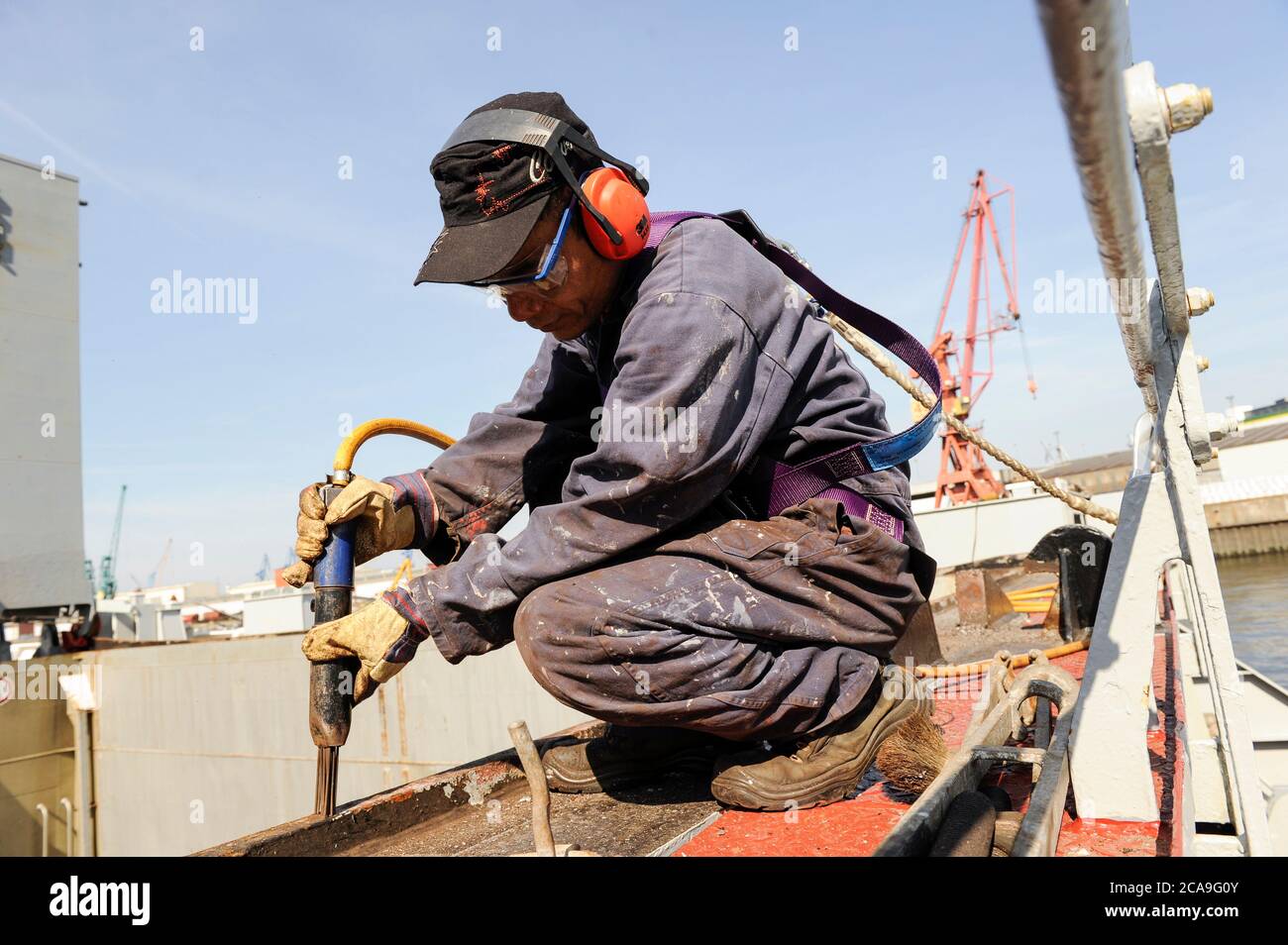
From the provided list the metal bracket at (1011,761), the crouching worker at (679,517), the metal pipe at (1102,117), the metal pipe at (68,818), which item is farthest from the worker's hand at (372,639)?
the metal pipe at (68,818)

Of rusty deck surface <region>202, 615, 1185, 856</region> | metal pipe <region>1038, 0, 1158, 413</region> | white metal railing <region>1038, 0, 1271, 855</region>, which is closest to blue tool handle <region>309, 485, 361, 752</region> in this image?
rusty deck surface <region>202, 615, 1185, 856</region>

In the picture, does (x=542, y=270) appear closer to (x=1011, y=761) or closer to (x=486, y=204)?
(x=486, y=204)

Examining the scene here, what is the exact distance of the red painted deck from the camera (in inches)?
52.8

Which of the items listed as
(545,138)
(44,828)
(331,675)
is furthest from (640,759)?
(44,828)

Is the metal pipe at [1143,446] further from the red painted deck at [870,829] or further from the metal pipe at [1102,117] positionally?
the metal pipe at [1102,117]

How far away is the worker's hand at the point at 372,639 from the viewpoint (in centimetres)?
168

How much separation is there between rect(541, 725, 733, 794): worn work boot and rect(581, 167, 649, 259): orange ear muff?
3.55ft

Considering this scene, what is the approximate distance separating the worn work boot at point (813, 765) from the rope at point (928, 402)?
68 centimetres

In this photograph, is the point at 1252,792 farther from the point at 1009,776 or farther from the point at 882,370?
the point at 882,370

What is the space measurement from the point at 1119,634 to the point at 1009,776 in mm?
454

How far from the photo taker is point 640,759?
2.00m

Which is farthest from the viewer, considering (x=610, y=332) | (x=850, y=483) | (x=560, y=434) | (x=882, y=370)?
(x=882, y=370)

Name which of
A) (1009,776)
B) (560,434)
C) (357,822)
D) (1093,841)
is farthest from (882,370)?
(357,822)

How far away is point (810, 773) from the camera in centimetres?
170
